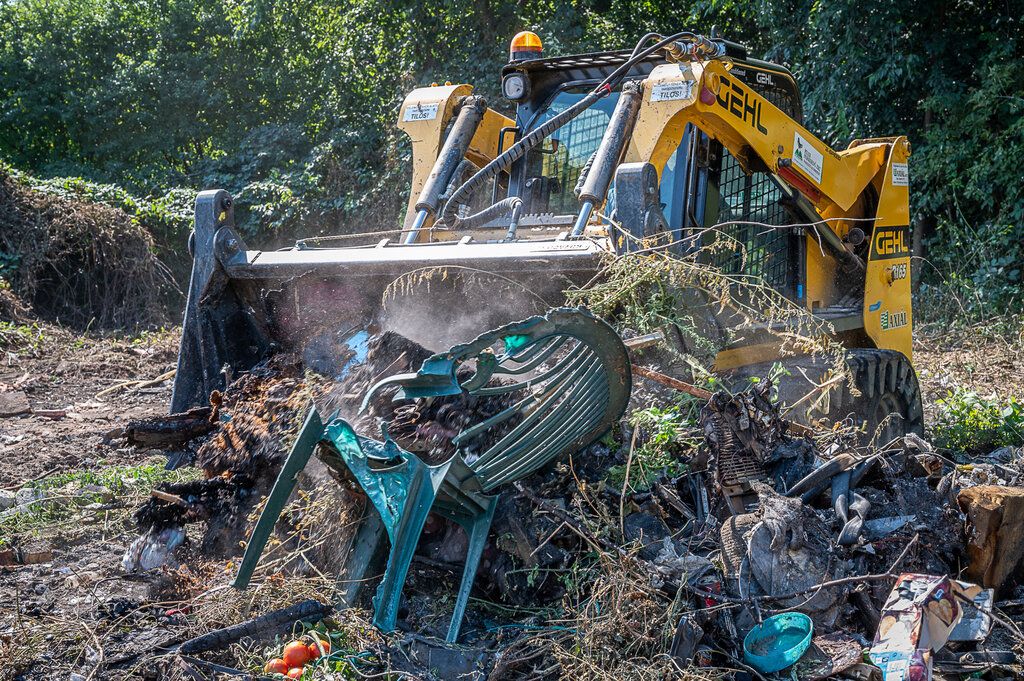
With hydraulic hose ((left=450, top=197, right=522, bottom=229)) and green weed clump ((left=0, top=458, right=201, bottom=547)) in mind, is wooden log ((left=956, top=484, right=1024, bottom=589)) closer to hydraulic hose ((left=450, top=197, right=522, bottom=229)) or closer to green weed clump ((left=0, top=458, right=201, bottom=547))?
hydraulic hose ((left=450, top=197, right=522, bottom=229))

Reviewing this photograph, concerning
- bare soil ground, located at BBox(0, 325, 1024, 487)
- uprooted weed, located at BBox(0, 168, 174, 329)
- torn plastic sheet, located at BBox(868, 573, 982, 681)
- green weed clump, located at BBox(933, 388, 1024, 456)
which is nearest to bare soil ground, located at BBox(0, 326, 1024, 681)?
bare soil ground, located at BBox(0, 325, 1024, 487)

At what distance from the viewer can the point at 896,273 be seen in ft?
21.9

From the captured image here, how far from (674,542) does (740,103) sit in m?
2.60

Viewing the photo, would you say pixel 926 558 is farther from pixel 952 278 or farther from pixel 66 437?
pixel 952 278

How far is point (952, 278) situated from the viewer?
10.8 m

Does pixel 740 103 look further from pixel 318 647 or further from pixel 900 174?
pixel 318 647

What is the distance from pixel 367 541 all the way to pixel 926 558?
6.99 feet

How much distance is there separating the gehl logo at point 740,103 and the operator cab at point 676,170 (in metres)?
0.21

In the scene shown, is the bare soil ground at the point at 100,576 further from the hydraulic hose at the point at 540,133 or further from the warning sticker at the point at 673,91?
the warning sticker at the point at 673,91

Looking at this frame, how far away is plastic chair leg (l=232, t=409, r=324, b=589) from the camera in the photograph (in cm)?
358

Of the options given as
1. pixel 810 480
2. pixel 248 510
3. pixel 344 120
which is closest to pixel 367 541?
pixel 248 510

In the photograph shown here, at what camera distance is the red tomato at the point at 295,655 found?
347cm

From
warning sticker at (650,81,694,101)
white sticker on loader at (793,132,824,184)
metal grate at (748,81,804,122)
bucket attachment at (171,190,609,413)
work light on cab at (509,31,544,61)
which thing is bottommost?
bucket attachment at (171,190,609,413)

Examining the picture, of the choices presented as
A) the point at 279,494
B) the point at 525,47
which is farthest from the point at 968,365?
the point at 279,494
